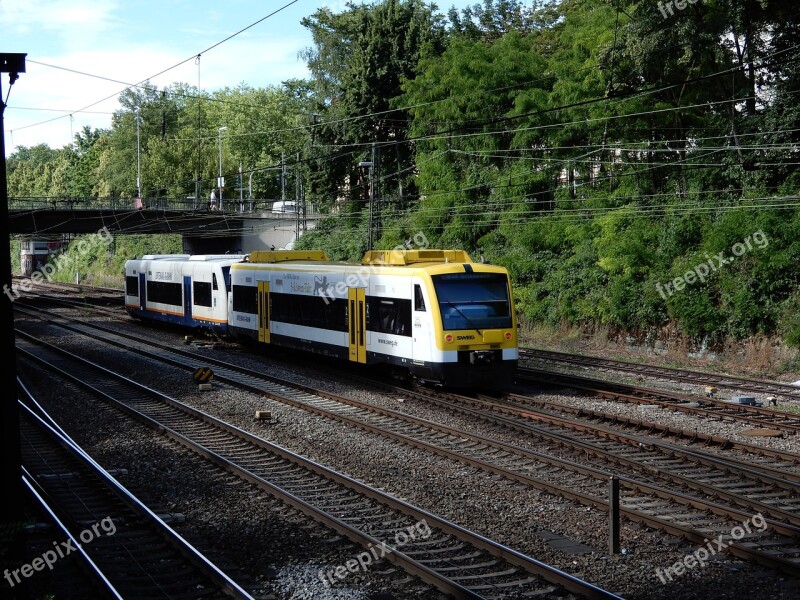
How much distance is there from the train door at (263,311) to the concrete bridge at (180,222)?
76.0ft

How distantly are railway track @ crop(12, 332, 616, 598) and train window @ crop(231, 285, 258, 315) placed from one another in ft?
30.4

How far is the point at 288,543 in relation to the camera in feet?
30.7

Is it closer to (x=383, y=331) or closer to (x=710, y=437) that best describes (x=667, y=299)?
(x=383, y=331)

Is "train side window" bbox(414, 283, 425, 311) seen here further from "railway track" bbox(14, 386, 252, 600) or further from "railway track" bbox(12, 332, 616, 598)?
"railway track" bbox(14, 386, 252, 600)

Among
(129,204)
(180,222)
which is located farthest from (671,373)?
(180,222)

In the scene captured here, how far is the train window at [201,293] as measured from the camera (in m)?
30.4

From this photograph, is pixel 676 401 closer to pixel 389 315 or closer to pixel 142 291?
pixel 389 315

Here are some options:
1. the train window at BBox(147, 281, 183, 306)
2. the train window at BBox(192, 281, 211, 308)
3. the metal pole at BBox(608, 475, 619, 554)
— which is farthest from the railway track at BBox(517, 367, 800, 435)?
the train window at BBox(147, 281, 183, 306)

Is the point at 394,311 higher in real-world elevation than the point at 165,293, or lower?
higher

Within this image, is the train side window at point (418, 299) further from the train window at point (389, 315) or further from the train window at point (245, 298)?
the train window at point (245, 298)

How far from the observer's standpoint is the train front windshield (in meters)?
17.8

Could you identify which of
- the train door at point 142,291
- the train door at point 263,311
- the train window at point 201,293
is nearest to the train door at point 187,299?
the train window at point 201,293

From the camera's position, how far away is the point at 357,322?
67.3 feet

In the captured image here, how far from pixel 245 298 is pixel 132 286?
48.4 feet
